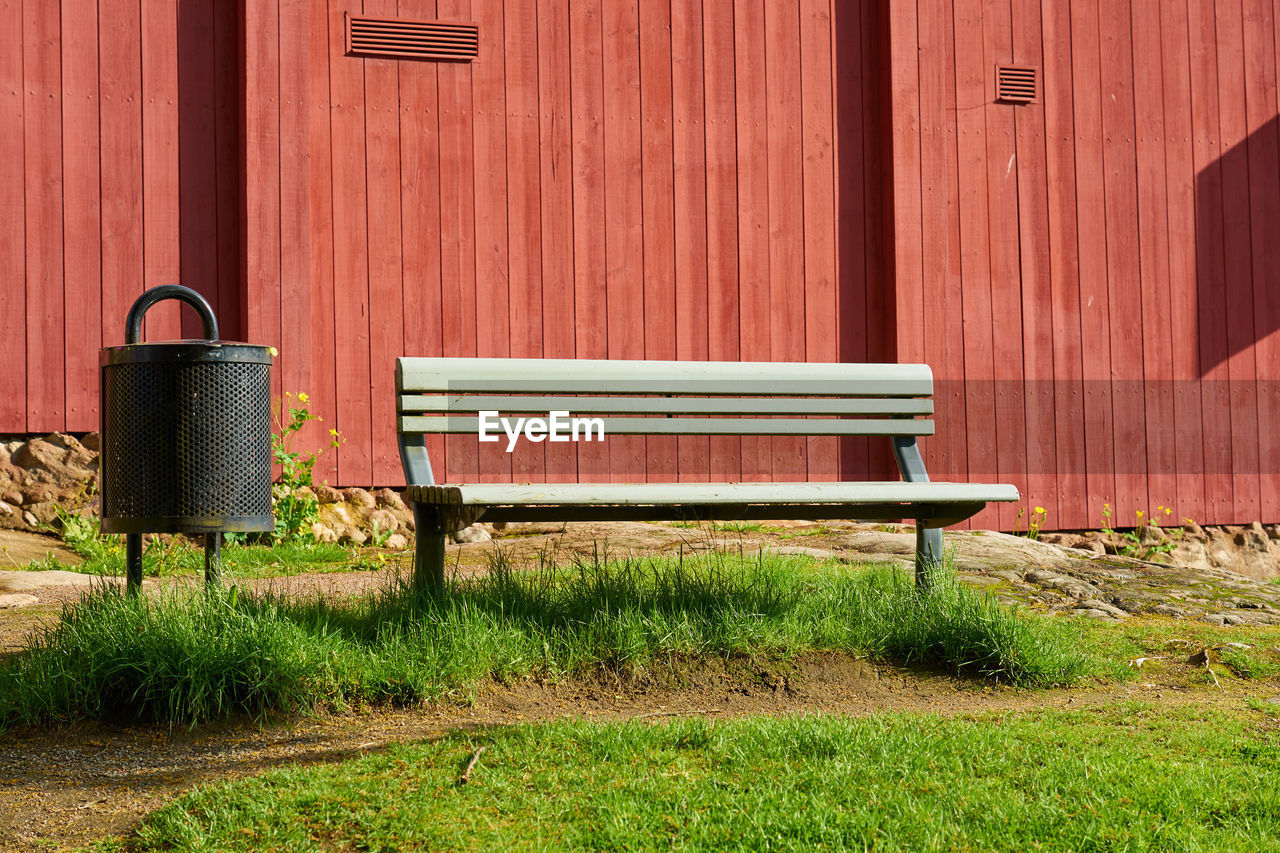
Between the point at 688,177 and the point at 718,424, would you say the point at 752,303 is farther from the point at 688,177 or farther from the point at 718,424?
the point at 718,424

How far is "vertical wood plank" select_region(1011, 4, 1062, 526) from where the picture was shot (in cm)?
739

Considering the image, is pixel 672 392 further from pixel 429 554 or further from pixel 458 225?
pixel 458 225

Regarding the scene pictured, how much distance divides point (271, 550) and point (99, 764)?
10.8 feet

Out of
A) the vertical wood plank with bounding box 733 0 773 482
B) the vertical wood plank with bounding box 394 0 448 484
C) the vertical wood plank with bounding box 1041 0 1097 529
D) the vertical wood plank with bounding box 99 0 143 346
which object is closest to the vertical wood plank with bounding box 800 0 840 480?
the vertical wood plank with bounding box 733 0 773 482

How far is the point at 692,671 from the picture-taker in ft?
11.0

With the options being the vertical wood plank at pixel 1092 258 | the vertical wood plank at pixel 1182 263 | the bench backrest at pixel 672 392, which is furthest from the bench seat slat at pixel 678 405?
the vertical wood plank at pixel 1182 263

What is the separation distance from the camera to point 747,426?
13.3 feet

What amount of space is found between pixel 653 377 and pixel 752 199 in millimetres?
3409

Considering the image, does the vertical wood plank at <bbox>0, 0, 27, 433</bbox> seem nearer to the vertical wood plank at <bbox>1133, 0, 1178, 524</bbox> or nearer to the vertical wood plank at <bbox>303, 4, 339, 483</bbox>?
the vertical wood plank at <bbox>303, 4, 339, 483</bbox>

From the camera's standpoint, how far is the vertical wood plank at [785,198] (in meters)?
7.11

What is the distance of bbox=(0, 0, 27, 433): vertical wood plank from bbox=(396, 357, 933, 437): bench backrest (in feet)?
11.1

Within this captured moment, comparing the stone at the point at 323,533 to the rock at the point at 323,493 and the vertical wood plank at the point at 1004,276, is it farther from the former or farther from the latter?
the vertical wood plank at the point at 1004,276

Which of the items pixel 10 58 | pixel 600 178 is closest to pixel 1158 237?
pixel 600 178

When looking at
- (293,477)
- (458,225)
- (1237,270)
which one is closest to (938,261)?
(1237,270)
